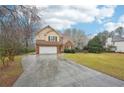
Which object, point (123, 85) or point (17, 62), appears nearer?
point (123, 85)

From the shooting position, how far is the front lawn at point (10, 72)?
16.9 feet

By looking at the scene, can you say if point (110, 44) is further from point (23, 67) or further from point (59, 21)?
point (23, 67)

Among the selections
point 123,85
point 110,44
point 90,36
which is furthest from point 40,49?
point 123,85

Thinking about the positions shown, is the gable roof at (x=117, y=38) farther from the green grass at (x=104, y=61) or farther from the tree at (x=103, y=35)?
the green grass at (x=104, y=61)

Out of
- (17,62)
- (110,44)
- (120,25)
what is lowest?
(17,62)

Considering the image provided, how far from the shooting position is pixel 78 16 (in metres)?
5.34

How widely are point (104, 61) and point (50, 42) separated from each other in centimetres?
113

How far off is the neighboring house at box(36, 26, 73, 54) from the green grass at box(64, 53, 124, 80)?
223mm

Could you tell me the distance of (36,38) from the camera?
212 inches

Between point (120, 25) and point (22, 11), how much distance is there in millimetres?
1920

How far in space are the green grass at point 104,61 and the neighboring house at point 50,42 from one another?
223 mm

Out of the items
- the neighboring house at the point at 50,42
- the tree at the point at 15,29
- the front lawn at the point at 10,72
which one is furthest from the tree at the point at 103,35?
the front lawn at the point at 10,72

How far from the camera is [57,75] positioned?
528 centimetres

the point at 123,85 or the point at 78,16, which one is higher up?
the point at 78,16
